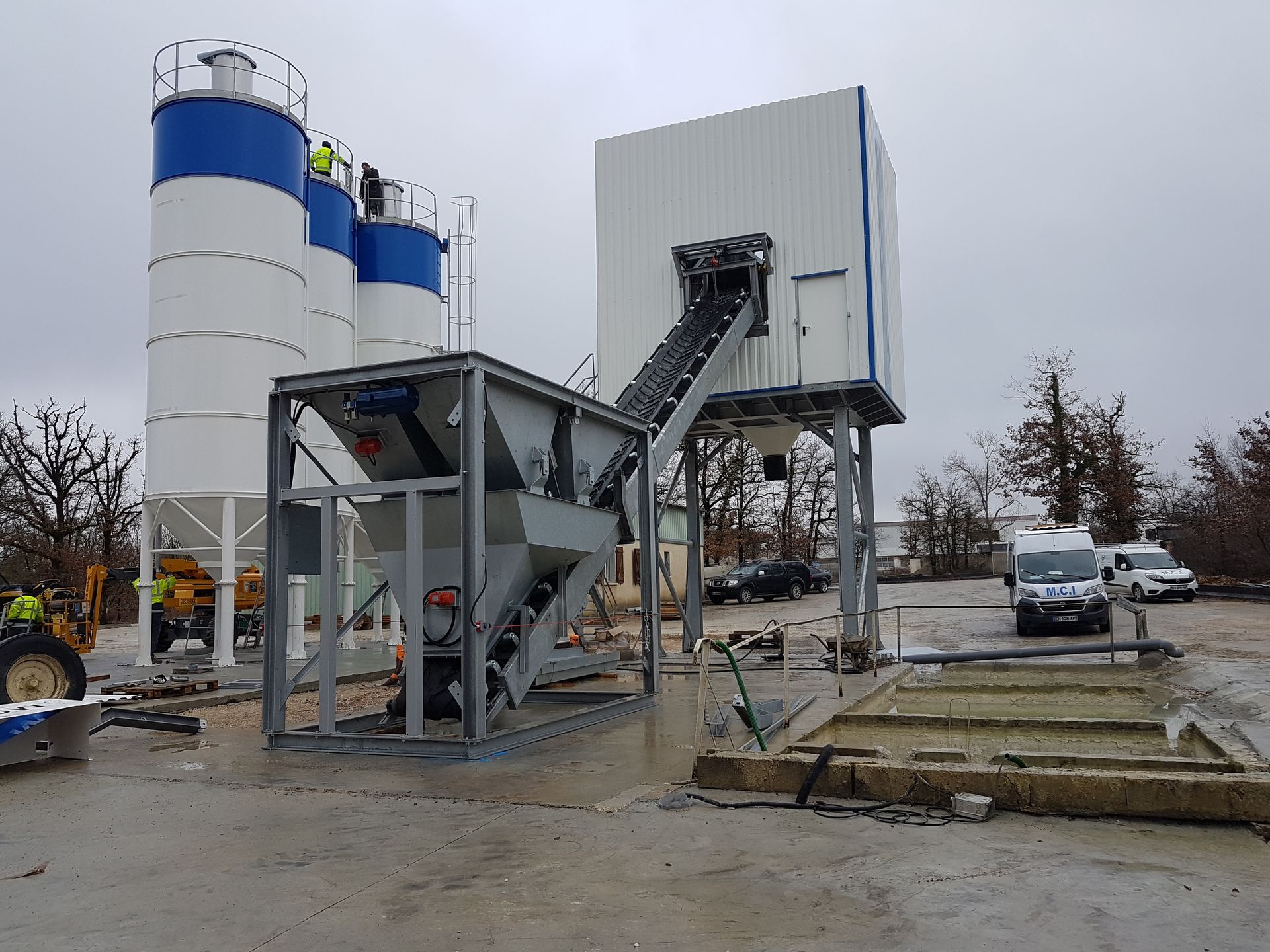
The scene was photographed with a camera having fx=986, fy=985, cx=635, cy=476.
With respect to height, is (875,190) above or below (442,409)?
above

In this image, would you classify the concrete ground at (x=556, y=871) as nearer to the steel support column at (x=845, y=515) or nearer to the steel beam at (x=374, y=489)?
the steel beam at (x=374, y=489)

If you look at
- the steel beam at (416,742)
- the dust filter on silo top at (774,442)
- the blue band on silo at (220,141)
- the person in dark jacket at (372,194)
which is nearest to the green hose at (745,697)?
the steel beam at (416,742)

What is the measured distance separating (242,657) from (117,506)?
26967mm

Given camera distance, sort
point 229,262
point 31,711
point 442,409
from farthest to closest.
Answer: point 229,262, point 442,409, point 31,711

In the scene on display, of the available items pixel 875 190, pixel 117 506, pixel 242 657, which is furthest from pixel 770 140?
pixel 117 506

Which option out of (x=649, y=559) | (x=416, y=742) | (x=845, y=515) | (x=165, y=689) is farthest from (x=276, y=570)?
(x=845, y=515)

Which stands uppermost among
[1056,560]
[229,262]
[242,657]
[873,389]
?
[229,262]

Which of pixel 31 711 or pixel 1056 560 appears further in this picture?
pixel 1056 560

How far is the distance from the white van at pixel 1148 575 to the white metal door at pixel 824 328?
625 inches

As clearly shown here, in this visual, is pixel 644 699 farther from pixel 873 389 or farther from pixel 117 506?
pixel 117 506

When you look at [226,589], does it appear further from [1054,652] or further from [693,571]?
[1054,652]

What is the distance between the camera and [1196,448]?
141 ft

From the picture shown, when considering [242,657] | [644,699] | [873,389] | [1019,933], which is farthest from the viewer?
[242,657]

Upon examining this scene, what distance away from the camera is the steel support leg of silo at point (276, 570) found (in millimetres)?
10031
